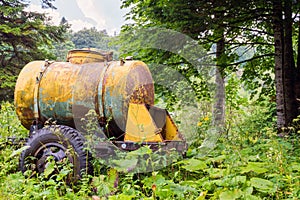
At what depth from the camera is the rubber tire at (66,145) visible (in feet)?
11.6

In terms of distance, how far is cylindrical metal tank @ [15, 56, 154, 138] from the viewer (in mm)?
4090

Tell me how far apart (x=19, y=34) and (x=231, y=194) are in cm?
991

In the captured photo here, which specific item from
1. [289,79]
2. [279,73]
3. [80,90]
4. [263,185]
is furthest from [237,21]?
[263,185]

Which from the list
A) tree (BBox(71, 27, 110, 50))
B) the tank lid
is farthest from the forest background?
tree (BBox(71, 27, 110, 50))

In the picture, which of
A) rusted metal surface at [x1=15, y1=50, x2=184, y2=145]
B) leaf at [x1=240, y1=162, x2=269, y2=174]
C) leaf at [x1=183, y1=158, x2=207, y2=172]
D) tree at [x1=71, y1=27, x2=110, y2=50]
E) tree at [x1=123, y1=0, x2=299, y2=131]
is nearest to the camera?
leaf at [x1=240, y1=162, x2=269, y2=174]

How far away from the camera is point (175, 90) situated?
6.69 metres

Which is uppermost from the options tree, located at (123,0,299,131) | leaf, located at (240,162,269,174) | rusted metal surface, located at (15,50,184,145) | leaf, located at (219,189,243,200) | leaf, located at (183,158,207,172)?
tree, located at (123,0,299,131)

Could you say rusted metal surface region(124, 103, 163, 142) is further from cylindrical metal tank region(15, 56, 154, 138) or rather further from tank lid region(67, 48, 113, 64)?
tank lid region(67, 48, 113, 64)

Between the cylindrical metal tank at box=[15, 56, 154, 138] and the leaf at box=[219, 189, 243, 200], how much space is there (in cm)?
182

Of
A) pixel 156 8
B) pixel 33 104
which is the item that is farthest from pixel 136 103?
pixel 156 8

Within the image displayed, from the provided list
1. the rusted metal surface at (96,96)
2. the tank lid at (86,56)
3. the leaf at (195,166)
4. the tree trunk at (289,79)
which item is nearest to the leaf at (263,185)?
the leaf at (195,166)

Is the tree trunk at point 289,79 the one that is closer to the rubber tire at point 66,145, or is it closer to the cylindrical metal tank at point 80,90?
the cylindrical metal tank at point 80,90

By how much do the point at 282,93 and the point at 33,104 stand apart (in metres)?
4.30

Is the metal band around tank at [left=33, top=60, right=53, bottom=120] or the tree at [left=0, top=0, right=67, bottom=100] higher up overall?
the tree at [left=0, top=0, right=67, bottom=100]
